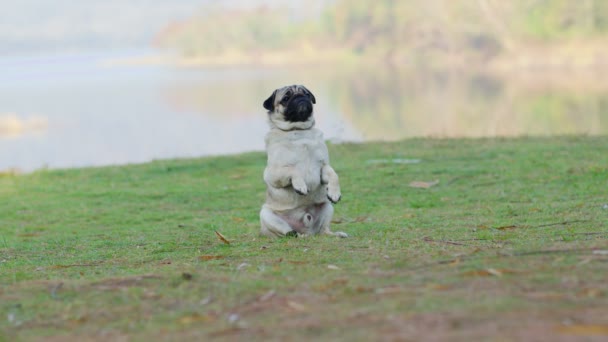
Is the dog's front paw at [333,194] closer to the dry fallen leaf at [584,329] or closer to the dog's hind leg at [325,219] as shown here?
the dog's hind leg at [325,219]

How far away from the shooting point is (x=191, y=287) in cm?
616

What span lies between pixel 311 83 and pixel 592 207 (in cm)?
5120

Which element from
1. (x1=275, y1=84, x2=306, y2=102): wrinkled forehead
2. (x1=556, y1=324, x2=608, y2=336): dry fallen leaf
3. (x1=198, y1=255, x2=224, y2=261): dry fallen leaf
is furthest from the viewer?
(x1=275, y1=84, x2=306, y2=102): wrinkled forehead

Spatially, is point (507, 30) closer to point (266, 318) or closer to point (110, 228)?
point (110, 228)

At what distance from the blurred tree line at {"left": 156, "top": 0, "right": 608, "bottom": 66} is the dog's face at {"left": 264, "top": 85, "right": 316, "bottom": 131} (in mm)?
62211

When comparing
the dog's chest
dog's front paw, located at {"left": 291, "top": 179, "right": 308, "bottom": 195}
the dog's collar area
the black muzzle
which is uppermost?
the black muzzle

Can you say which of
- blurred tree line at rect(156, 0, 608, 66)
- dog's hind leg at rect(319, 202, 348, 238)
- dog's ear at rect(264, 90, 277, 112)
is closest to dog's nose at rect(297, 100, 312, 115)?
dog's ear at rect(264, 90, 277, 112)

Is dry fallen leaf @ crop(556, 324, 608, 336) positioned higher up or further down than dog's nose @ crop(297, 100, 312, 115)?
further down

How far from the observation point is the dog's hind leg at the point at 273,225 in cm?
938

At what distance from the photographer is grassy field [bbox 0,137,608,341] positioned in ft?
16.5

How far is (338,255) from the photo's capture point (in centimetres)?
771

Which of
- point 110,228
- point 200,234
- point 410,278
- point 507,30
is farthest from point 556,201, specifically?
point 507,30

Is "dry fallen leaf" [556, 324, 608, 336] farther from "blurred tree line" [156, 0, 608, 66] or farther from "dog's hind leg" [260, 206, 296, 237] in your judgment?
"blurred tree line" [156, 0, 608, 66]

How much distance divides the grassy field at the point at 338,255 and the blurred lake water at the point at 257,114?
244 inches
